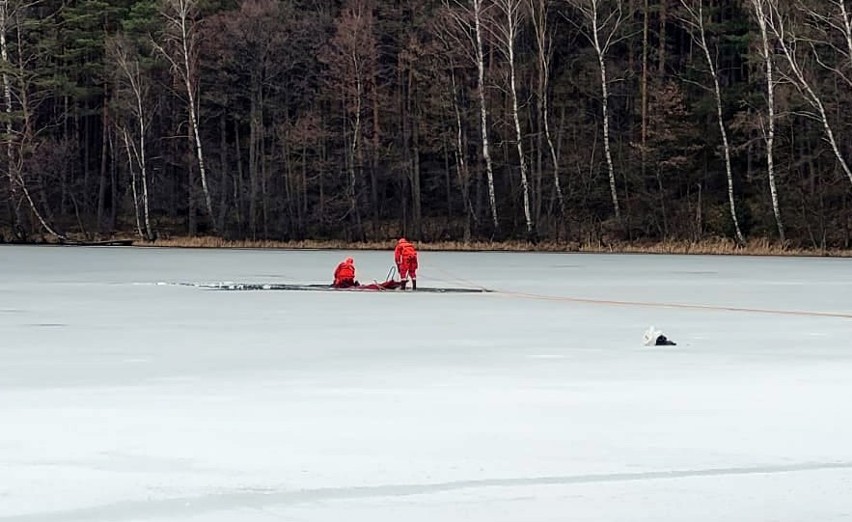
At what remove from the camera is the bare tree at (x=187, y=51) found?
56938mm

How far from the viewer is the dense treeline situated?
1980 inches

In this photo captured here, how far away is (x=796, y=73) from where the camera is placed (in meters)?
44.2

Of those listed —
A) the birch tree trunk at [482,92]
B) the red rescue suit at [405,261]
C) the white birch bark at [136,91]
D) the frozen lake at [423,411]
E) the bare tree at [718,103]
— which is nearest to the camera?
Result: the frozen lake at [423,411]

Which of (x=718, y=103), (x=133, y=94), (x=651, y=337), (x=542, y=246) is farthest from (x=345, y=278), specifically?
(x=133, y=94)

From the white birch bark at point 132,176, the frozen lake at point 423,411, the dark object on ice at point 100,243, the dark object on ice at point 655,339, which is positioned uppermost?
Result: the white birch bark at point 132,176

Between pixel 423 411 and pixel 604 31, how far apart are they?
47.4m

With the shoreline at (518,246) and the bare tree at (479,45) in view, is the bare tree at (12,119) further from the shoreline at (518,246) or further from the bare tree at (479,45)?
the bare tree at (479,45)

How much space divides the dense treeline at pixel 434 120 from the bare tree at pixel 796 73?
23 cm

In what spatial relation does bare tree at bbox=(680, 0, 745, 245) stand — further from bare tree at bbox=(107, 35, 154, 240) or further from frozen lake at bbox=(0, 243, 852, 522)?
frozen lake at bbox=(0, 243, 852, 522)

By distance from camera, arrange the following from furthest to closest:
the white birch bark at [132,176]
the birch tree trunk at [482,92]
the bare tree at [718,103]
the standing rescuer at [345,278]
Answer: the white birch bark at [132,176] < the birch tree trunk at [482,92] < the bare tree at [718,103] < the standing rescuer at [345,278]

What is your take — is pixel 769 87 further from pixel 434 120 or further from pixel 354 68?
pixel 354 68

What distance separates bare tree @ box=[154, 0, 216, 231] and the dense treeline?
0.16 m

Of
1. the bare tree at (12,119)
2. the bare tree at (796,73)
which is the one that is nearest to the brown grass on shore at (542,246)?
the bare tree at (796,73)

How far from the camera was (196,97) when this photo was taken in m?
61.0
